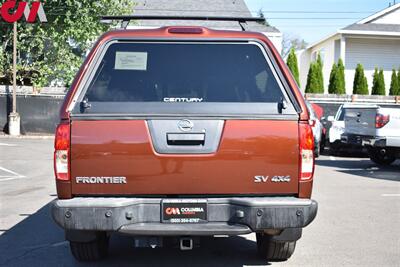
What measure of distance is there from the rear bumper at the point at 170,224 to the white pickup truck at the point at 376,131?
9.28m

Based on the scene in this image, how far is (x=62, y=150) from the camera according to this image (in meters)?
4.40

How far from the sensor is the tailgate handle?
4.43 meters

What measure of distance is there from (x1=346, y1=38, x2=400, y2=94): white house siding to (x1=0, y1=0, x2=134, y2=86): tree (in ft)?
39.5

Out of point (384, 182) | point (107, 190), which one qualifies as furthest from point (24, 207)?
point (384, 182)

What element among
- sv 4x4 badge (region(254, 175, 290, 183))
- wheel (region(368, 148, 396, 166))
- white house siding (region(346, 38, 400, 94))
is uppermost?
white house siding (region(346, 38, 400, 94))

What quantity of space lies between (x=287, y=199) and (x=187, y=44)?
157 cm

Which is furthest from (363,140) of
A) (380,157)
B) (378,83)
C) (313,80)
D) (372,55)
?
(372,55)

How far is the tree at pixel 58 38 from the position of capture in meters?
25.8

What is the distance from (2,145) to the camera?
20234 mm

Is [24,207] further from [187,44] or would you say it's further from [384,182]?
[384,182]

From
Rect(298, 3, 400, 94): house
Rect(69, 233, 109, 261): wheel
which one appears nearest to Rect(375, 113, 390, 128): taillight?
Rect(69, 233, 109, 261): wheel

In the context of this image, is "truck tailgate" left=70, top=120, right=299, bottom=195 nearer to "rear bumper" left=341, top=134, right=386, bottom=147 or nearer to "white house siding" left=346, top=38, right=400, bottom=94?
"rear bumper" left=341, top=134, right=386, bottom=147

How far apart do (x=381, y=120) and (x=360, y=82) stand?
15.2 m

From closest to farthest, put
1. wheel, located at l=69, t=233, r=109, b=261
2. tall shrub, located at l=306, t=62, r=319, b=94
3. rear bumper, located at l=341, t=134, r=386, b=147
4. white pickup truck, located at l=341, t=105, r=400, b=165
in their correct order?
wheel, located at l=69, t=233, r=109, b=261 → white pickup truck, located at l=341, t=105, r=400, b=165 → rear bumper, located at l=341, t=134, r=386, b=147 → tall shrub, located at l=306, t=62, r=319, b=94
